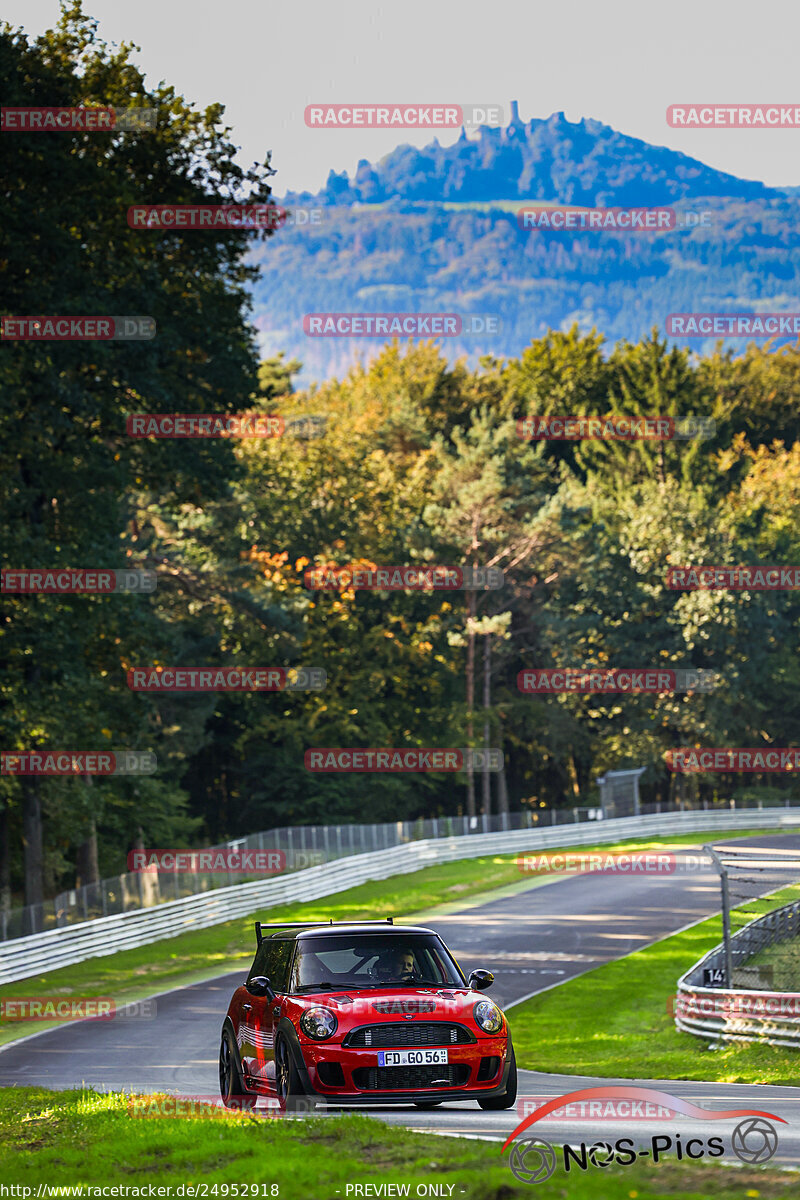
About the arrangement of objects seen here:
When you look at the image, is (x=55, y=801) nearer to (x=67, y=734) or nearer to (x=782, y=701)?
(x=67, y=734)

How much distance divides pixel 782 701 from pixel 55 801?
52.3 metres

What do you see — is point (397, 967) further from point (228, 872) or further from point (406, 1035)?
point (228, 872)

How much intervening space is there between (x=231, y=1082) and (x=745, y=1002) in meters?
11.3

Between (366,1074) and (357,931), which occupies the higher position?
(357,931)

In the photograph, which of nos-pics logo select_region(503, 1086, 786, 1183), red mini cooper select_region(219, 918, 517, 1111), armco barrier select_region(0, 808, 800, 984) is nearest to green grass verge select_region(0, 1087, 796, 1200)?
nos-pics logo select_region(503, 1086, 786, 1183)

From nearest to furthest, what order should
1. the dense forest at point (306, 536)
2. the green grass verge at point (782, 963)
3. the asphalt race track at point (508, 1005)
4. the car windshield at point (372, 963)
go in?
the asphalt race track at point (508, 1005) < the car windshield at point (372, 963) < the green grass verge at point (782, 963) < the dense forest at point (306, 536)

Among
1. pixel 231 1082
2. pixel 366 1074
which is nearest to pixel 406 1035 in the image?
pixel 366 1074

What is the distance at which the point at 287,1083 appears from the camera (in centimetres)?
1027

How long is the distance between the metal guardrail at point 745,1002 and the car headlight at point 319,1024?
1173cm

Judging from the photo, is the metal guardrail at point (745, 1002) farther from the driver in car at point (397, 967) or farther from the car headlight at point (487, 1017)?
the car headlight at point (487, 1017)

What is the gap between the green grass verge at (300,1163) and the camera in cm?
718

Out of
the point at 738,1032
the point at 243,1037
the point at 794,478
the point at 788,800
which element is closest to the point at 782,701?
the point at 788,800

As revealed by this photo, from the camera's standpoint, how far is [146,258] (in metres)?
33.4

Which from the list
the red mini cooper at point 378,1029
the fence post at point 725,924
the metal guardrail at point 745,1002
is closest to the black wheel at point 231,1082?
the red mini cooper at point 378,1029
